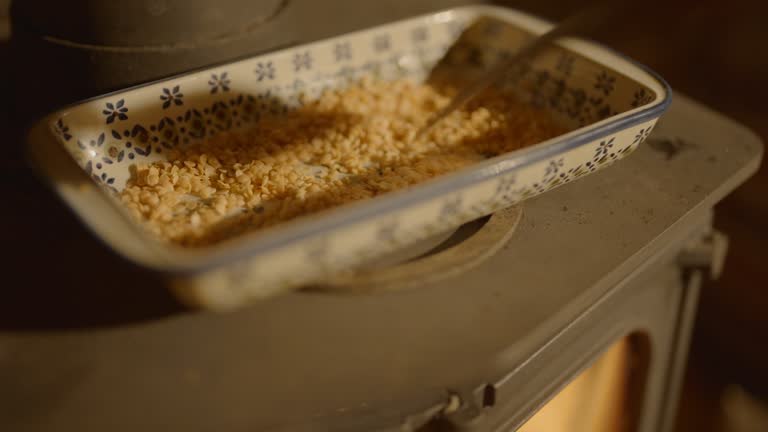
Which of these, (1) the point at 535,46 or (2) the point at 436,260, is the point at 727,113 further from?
(2) the point at 436,260

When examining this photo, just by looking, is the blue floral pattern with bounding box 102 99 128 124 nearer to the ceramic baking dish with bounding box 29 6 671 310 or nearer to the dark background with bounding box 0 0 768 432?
the ceramic baking dish with bounding box 29 6 671 310

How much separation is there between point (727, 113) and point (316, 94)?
0.88 metres

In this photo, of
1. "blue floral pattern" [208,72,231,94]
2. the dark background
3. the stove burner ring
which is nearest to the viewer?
the stove burner ring

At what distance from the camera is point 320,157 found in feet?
2.03

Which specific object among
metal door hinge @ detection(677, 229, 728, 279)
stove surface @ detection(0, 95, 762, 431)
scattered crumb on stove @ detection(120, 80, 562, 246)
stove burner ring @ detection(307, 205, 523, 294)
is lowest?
metal door hinge @ detection(677, 229, 728, 279)

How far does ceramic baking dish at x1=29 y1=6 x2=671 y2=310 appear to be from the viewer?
395 mm

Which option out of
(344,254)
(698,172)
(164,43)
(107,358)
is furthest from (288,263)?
(698,172)

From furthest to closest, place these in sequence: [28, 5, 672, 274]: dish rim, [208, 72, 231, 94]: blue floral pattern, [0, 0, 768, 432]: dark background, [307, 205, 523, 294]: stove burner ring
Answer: [0, 0, 768, 432]: dark background
[208, 72, 231, 94]: blue floral pattern
[307, 205, 523, 294]: stove burner ring
[28, 5, 672, 274]: dish rim

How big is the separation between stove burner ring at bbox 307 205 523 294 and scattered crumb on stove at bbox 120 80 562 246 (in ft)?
0.21

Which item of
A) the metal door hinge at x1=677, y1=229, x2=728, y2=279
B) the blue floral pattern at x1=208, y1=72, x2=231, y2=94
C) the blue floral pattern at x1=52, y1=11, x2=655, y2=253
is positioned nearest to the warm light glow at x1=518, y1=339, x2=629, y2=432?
the metal door hinge at x1=677, y1=229, x2=728, y2=279

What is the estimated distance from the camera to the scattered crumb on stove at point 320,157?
0.53 metres

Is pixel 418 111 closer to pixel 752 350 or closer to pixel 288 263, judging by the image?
pixel 288 263

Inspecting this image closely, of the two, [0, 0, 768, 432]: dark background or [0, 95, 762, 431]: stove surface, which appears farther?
[0, 0, 768, 432]: dark background

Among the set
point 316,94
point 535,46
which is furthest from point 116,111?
point 535,46
